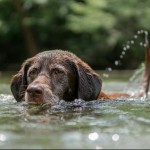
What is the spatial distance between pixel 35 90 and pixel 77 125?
1.41 metres

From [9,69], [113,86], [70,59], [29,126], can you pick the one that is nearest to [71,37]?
[9,69]

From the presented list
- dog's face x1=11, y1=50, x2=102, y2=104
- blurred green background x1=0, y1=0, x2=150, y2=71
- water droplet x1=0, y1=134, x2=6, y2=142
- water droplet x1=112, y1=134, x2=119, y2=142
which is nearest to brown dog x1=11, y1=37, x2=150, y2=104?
dog's face x1=11, y1=50, x2=102, y2=104

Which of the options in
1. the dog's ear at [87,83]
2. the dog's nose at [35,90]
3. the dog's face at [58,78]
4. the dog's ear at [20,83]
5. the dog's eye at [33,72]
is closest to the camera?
the dog's nose at [35,90]

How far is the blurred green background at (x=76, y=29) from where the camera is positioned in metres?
22.5

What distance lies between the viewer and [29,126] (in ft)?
19.4

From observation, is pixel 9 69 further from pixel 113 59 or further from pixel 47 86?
pixel 47 86

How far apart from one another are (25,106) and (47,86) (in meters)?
0.38

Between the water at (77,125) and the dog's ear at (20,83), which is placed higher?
the dog's ear at (20,83)

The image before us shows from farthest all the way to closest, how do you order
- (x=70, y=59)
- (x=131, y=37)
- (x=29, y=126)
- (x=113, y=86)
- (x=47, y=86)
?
1. (x=131, y=37)
2. (x=113, y=86)
3. (x=70, y=59)
4. (x=47, y=86)
5. (x=29, y=126)

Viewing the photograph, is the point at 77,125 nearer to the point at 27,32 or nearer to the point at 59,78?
the point at 59,78

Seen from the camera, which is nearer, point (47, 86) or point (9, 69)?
point (47, 86)

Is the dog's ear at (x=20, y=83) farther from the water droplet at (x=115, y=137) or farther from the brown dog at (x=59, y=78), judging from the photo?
the water droplet at (x=115, y=137)

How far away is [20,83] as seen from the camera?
8.41m

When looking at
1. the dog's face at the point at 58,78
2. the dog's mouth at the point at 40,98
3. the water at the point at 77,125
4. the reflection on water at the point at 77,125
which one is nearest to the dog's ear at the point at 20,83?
the dog's face at the point at 58,78
